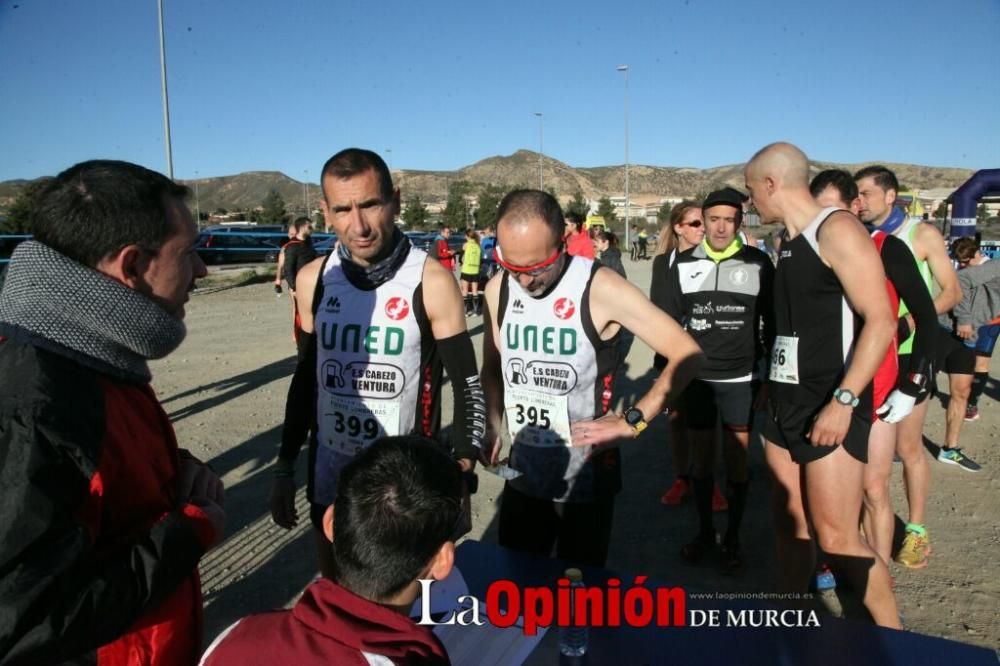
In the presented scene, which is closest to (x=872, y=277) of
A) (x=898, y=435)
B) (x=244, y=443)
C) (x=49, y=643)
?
(x=898, y=435)

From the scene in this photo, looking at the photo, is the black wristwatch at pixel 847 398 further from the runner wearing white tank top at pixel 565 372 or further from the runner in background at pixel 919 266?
the runner in background at pixel 919 266

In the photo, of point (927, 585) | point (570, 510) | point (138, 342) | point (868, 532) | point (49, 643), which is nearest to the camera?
point (49, 643)

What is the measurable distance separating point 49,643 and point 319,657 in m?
0.46

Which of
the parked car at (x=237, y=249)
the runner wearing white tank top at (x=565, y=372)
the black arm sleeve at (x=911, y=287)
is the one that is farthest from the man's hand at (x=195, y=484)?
the parked car at (x=237, y=249)

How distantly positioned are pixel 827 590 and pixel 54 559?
12.1ft

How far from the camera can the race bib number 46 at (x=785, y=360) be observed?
2.77 m

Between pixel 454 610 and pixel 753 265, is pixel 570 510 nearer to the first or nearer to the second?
pixel 454 610

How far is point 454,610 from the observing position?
199cm

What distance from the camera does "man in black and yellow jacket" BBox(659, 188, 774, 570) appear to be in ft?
13.4

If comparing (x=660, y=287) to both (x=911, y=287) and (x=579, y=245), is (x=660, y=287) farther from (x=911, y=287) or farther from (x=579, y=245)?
(x=579, y=245)

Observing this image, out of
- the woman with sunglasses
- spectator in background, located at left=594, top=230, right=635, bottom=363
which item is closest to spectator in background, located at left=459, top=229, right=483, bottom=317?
spectator in background, located at left=594, top=230, right=635, bottom=363

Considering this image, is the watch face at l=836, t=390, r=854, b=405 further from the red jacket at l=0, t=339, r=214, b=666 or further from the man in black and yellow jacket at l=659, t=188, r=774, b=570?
the red jacket at l=0, t=339, r=214, b=666

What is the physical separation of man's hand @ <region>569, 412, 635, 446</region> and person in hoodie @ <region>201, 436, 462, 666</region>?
112 centimetres

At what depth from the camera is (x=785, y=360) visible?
9.24ft
